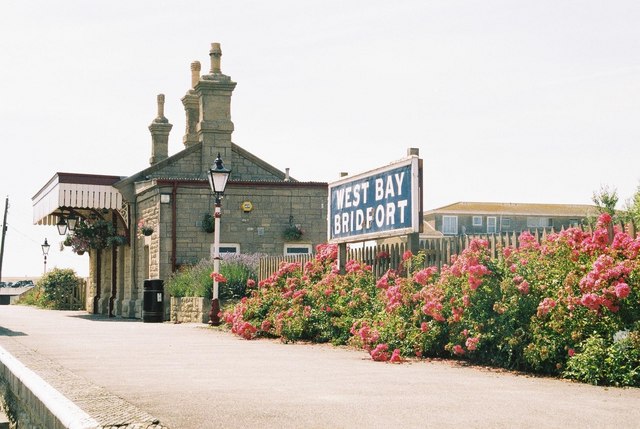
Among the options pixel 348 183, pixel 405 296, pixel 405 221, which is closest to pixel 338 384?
pixel 405 296

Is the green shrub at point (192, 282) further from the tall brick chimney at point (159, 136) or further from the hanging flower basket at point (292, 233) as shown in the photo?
the tall brick chimney at point (159, 136)

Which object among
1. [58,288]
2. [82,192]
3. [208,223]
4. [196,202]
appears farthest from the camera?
[58,288]

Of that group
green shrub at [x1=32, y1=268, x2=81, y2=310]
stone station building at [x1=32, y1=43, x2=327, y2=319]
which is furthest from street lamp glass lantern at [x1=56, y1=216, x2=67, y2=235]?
green shrub at [x1=32, y1=268, x2=81, y2=310]

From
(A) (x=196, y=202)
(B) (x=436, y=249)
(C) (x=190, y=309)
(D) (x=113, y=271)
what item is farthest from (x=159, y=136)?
(B) (x=436, y=249)

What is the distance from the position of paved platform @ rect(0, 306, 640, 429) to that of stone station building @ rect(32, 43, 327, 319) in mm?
14848

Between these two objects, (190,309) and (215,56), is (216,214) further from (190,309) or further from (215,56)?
(215,56)

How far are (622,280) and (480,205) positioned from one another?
79.6 m

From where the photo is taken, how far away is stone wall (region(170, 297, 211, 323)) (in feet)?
73.3

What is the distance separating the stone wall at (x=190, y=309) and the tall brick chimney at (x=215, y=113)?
668 cm

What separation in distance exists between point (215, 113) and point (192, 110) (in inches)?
144

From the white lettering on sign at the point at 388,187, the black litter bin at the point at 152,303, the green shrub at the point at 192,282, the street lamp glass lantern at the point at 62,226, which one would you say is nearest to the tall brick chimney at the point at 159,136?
the street lamp glass lantern at the point at 62,226

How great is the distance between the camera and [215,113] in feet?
98.1

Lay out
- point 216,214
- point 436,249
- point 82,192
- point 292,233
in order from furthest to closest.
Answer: point 82,192 < point 292,233 < point 216,214 < point 436,249

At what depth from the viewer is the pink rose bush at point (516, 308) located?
9.27 meters
